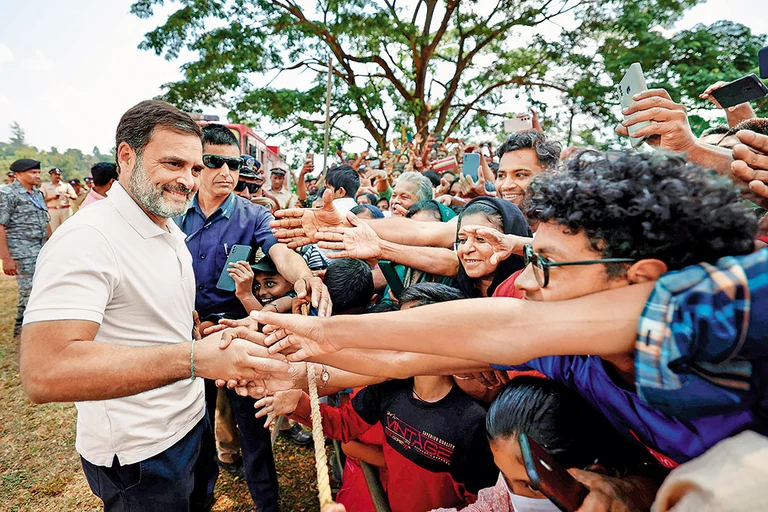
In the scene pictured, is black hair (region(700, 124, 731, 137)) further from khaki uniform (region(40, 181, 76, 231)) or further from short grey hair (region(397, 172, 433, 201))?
khaki uniform (region(40, 181, 76, 231))

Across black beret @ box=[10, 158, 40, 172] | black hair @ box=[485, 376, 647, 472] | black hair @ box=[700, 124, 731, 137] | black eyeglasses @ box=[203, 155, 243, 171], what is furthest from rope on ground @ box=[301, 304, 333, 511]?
black beret @ box=[10, 158, 40, 172]

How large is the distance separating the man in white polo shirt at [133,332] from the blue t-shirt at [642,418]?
1.21 metres

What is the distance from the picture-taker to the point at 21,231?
6047 millimetres

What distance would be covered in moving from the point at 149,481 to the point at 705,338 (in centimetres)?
210

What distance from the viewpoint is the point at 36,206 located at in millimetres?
6227

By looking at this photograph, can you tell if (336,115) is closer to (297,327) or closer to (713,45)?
(713,45)

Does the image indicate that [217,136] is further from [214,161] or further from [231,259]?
[231,259]

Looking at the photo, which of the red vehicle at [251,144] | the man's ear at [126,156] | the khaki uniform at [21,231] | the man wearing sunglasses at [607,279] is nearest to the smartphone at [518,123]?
the man wearing sunglasses at [607,279]

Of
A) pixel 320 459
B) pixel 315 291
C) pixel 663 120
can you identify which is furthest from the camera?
pixel 315 291

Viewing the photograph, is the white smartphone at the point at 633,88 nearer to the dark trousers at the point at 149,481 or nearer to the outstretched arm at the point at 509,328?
the outstretched arm at the point at 509,328

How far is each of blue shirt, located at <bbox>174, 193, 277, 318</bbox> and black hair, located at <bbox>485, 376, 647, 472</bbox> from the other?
6.38 feet

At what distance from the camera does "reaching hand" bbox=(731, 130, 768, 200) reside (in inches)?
52.7

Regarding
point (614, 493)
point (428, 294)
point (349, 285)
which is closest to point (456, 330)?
point (614, 493)

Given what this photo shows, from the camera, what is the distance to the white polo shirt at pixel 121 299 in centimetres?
147
